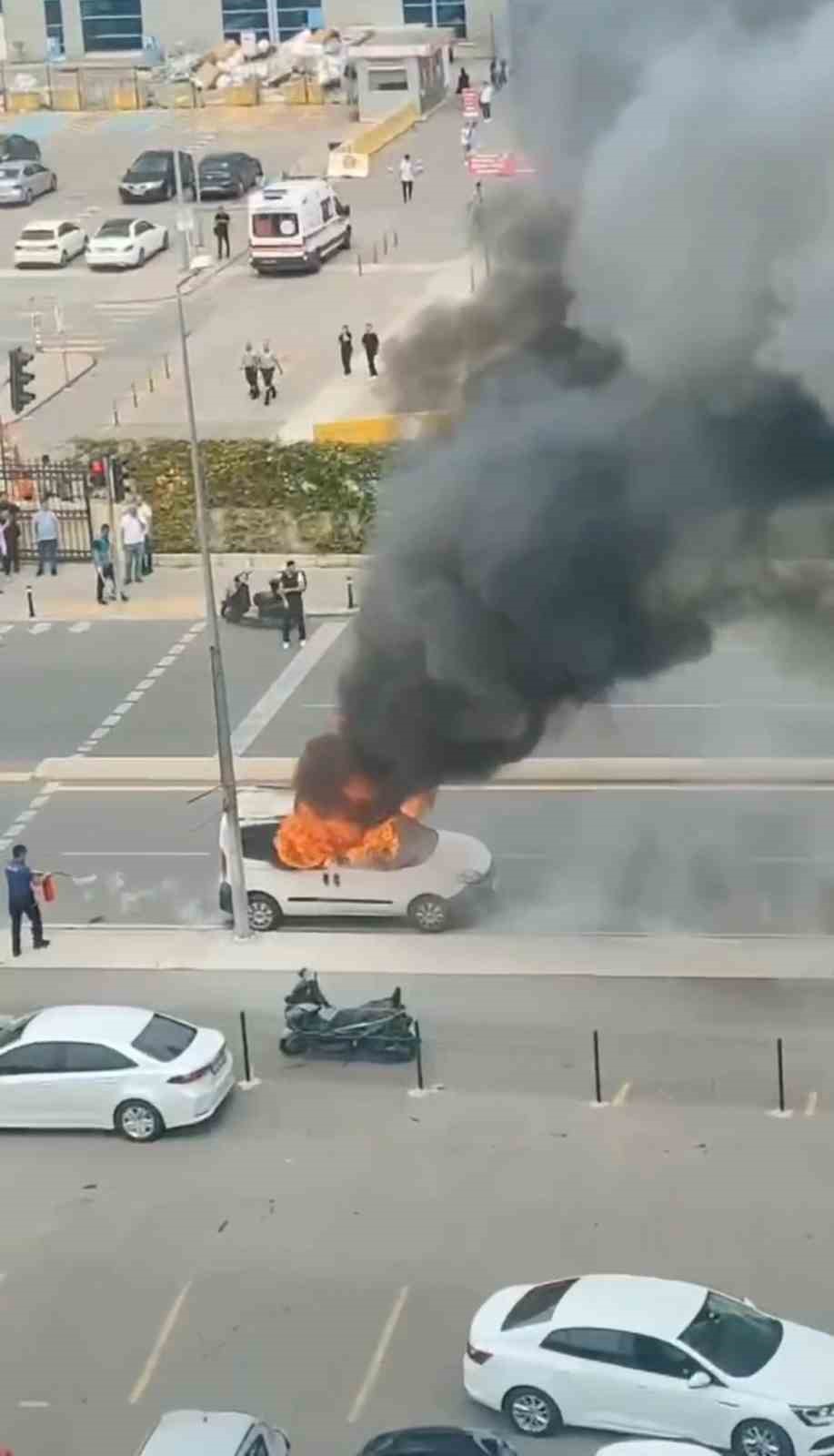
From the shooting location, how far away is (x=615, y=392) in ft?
79.2

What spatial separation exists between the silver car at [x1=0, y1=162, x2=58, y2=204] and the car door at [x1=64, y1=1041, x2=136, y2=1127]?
42969 mm

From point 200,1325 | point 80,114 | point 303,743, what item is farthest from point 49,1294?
point 80,114

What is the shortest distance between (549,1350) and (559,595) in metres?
8.05

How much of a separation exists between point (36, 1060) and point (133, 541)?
1641 cm

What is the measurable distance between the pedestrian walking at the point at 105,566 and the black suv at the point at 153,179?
79.9 ft

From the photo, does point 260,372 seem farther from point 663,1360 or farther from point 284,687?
point 663,1360

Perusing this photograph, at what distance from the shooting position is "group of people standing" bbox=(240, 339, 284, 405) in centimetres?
4597

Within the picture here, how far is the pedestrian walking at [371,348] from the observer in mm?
45750

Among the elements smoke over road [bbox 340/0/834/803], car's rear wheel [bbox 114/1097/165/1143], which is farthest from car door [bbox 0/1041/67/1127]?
smoke over road [bbox 340/0/834/803]

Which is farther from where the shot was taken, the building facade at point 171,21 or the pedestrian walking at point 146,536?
the building facade at point 171,21

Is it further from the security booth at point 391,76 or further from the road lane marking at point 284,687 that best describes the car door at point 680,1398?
the security booth at point 391,76

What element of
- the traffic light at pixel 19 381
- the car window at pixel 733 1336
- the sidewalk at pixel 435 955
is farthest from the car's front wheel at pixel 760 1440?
the traffic light at pixel 19 381

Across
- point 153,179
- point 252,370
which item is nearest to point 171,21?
point 153,179

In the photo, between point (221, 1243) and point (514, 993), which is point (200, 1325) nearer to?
point (221, 1243)
